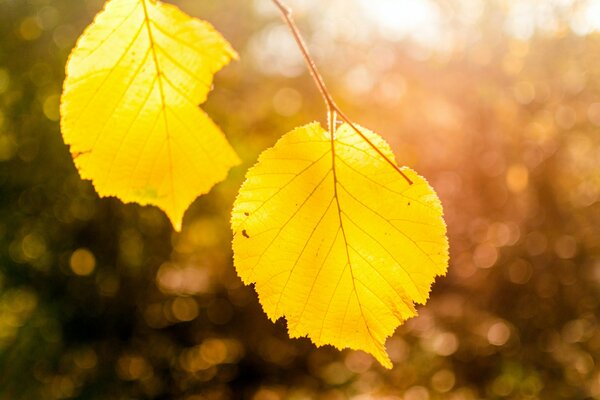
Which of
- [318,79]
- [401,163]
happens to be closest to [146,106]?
[318,79]

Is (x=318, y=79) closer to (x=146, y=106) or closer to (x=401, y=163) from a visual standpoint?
(x=146, y=106)

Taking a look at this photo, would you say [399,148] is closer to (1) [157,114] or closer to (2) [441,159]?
(2) [441,159]

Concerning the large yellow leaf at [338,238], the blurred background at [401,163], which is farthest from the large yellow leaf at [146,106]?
the blurred background at [401,163]

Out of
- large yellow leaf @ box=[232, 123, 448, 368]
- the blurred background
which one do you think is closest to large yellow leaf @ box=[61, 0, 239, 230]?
large yellow leaf @ box=[232, 123, 448, 368]

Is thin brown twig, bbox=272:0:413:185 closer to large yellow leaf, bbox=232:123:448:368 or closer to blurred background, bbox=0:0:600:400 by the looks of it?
large yellow leaf, bbox=232:123:448:368

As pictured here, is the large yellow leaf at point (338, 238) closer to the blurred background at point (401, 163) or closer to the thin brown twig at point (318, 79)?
the thin brown twig at point (318, 79)

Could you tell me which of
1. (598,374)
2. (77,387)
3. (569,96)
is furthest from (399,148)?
(77,387)
